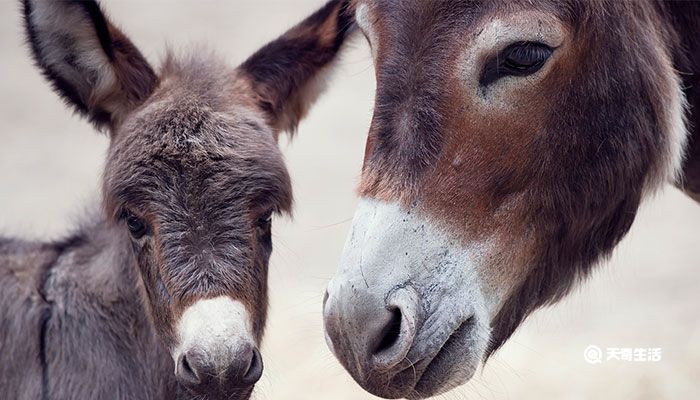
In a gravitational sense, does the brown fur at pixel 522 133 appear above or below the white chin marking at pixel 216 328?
above

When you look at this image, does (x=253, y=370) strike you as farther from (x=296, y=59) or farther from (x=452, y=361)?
(x=296, y=59)

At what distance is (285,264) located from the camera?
9195 millimetres

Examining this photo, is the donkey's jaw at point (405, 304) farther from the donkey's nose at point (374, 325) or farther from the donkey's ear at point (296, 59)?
the donkey's ear at point (296, 59)

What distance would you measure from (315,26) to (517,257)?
1716 mm

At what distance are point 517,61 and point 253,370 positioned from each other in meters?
1.40

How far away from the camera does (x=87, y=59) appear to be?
397cm

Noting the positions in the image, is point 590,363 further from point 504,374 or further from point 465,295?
point 465,295

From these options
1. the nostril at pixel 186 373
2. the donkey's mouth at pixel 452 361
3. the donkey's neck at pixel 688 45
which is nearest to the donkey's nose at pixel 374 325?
the donkey's mouth at pixel 452 361

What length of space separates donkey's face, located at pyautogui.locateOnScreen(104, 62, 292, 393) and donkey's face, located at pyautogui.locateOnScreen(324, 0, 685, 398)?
64cm

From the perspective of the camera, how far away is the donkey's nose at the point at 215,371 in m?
3.33

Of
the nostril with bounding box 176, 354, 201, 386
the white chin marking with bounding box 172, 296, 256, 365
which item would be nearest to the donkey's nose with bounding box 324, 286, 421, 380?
the white chin marking with bounding box 172, 296, 256, 365

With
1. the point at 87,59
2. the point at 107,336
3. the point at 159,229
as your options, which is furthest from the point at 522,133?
the point at 107,336

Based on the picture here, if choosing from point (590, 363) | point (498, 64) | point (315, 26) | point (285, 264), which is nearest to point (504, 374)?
point (590, 363)

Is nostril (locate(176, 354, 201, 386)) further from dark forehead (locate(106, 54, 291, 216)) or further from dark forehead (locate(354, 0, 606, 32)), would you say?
dark forehead (locate(354, 0, 606, 32))
